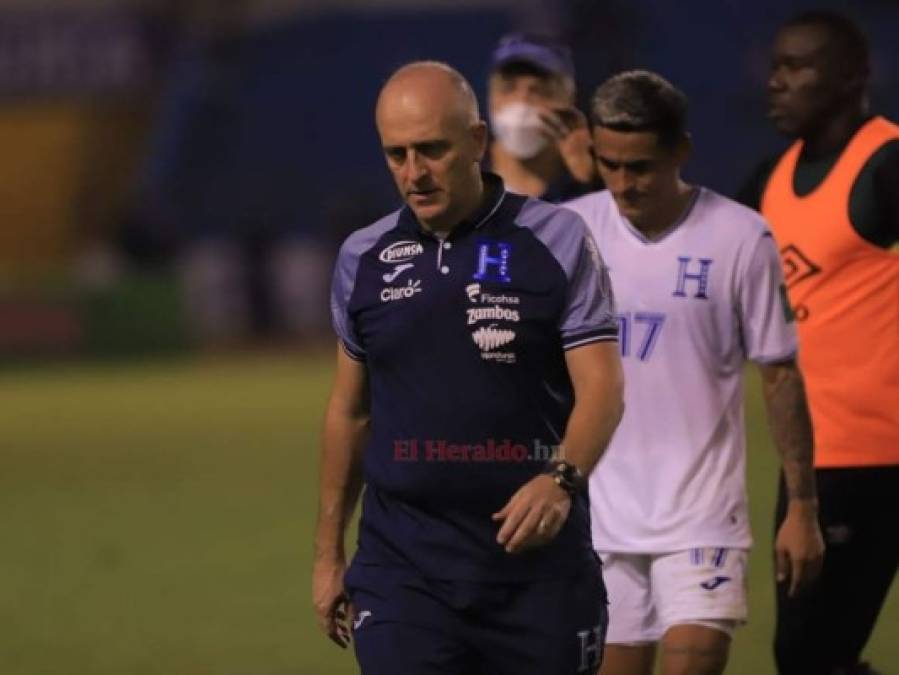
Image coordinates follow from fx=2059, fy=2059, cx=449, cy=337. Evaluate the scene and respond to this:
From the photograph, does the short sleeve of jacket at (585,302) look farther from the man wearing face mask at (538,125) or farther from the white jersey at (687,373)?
the man wearing face mask at (538,125)

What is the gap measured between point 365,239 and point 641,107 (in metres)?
1.19

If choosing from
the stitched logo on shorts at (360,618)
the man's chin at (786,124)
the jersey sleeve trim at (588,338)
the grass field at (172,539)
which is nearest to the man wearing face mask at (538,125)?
the man's chin at (786,124)

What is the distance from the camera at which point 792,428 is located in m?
5.60

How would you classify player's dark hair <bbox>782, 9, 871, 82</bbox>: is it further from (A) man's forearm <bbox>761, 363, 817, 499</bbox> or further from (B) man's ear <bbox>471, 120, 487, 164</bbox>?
(B) man's ear <bbox>471, 120, 487, 164</bbox>

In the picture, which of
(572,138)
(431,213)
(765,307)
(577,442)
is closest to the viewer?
(577,442)

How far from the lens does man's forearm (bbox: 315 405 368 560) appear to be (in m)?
4.99

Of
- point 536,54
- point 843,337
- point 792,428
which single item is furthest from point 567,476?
point 536,54

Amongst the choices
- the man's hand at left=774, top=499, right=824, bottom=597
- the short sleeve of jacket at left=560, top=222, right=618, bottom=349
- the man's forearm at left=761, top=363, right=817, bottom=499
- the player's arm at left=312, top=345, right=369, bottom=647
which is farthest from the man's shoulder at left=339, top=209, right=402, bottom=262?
the man's hand at left=774, top=499, right=824, bottom=597

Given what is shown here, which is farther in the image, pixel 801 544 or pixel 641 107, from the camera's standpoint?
pixel 641 107

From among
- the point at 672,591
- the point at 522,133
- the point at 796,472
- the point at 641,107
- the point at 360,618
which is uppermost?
the point at 641,107

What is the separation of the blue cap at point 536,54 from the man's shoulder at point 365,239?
1.98m

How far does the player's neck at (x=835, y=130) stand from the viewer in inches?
259

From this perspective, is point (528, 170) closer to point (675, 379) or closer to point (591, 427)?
point (675, 379)

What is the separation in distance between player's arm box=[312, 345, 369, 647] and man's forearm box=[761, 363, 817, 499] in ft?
4.02
